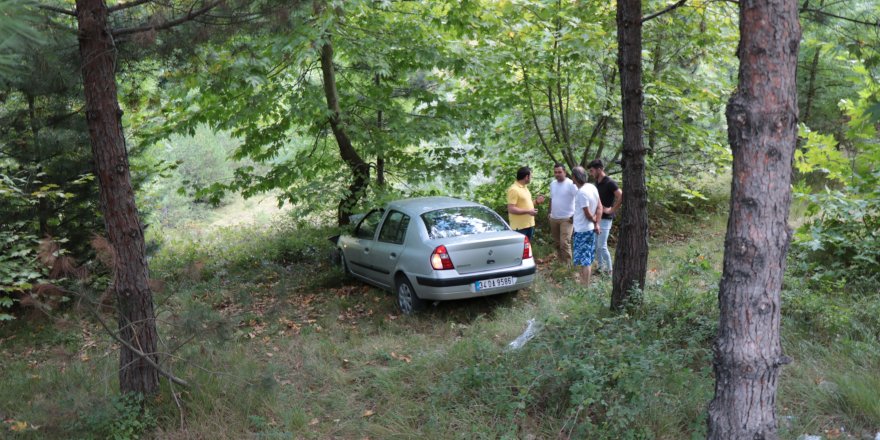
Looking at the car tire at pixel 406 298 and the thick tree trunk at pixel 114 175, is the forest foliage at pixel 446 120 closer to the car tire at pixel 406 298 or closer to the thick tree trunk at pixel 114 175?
the thick tree trunk at pixel 114 175

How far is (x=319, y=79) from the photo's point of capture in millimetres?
12961

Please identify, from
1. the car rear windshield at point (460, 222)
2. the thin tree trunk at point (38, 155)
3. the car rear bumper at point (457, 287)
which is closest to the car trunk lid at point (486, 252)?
the car rear bumper at point (457, 287)

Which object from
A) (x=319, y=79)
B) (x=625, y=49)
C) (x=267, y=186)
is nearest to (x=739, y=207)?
(x=625, y=49)

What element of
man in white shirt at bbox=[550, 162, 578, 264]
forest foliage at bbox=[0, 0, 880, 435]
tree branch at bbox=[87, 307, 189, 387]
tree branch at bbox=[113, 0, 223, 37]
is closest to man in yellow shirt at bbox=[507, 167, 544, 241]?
man in white shirt at bbox=[550, 162, 578, 264]

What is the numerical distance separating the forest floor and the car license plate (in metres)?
0.34

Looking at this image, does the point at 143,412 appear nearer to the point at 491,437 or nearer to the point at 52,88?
the point at 491,437

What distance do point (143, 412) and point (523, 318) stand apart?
4213 millimetres

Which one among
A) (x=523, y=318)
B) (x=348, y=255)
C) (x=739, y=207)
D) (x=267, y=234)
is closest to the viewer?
(x=739, y=207)

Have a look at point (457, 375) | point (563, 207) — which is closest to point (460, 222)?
point (563, 207)

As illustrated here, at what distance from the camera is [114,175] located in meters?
5.22

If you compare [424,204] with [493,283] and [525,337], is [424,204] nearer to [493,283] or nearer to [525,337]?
[493,283]

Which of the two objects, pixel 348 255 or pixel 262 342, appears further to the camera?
pixel 348 255

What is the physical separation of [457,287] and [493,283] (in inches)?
20.8

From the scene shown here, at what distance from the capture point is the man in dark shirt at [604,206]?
30.8 ft
